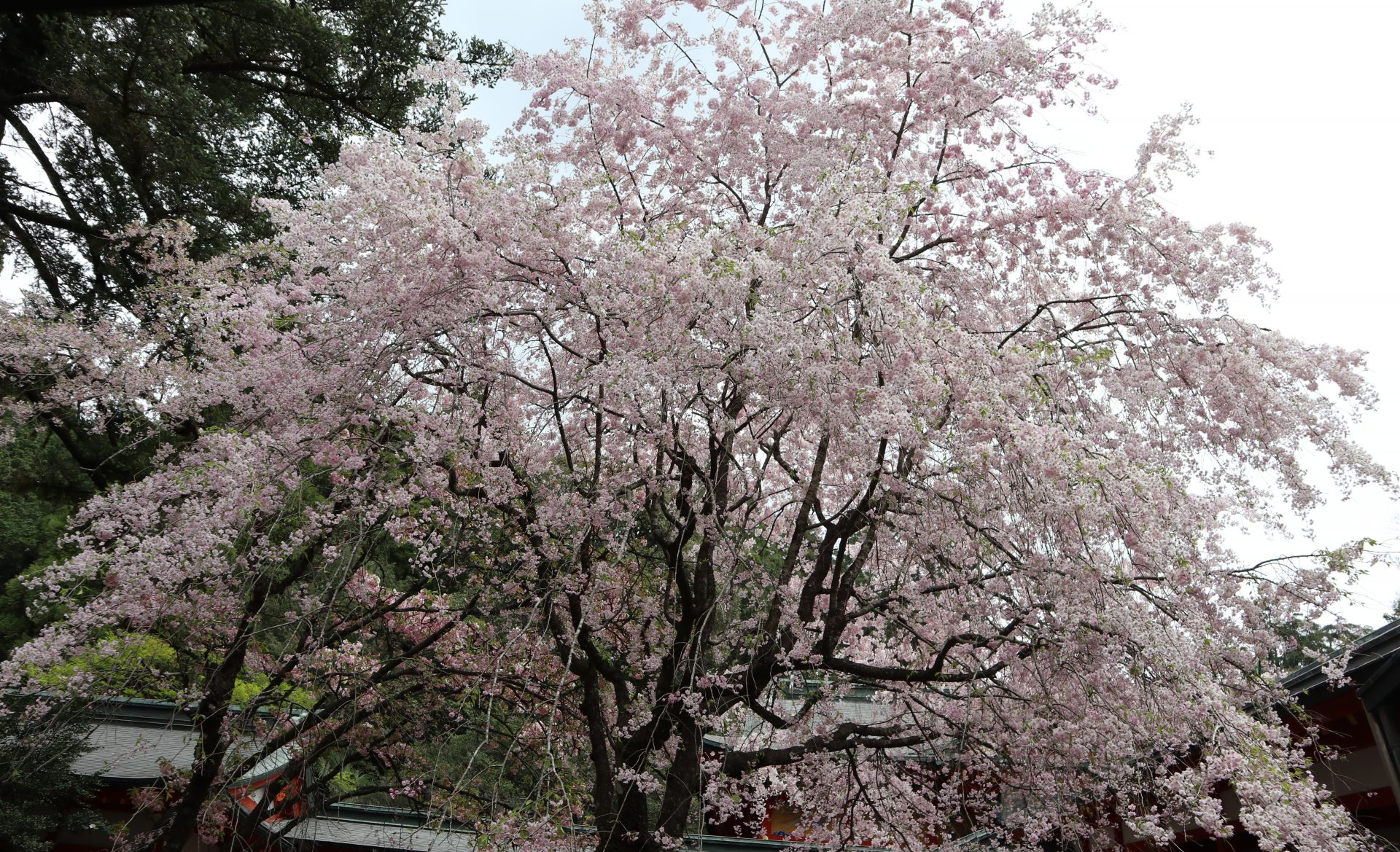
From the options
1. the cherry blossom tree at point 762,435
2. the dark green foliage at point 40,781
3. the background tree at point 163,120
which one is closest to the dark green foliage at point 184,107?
the background tree at point 163,120

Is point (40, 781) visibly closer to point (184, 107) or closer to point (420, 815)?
point (420, 815)

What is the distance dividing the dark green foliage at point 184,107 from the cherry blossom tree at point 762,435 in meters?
1.21

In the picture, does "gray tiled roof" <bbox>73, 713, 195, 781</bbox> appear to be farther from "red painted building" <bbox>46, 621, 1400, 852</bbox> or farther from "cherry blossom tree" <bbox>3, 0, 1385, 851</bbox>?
"cherry blossom tree" <bbox>3, 0, 1385, 851</bbox>

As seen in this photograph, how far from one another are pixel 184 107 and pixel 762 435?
657cm

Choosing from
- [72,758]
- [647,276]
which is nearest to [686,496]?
[647,276]

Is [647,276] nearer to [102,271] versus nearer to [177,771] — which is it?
[177,771]

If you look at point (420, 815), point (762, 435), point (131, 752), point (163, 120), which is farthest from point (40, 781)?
point (762, 435)

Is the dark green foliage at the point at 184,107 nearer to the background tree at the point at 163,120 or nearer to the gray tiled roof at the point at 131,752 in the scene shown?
the background tree at the point at 163,120

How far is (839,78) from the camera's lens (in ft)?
24.8

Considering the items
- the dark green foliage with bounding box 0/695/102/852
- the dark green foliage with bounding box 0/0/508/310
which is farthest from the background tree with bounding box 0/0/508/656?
the dark green foliage with bounding box 0/695/102/852

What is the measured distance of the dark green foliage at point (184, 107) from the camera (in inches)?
338

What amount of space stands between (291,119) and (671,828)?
9.13m

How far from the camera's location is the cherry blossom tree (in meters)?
5.36

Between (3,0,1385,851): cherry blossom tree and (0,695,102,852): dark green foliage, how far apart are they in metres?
0.92
